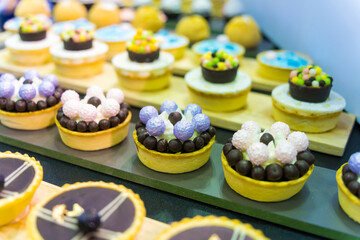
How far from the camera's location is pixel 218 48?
13.3ft

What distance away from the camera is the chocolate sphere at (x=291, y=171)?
2.02 m

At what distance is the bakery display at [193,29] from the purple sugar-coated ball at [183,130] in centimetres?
259

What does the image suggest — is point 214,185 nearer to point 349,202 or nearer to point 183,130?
point 183,130

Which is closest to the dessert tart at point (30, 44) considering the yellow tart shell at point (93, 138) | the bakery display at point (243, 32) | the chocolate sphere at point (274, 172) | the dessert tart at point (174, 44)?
the dessert tart at point (174, 44)

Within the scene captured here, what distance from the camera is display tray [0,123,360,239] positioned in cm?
206

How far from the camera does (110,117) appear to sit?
2.62 m

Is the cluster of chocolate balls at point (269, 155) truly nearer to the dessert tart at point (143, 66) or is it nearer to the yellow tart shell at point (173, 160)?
the yellow tart shell at point (173, 160)

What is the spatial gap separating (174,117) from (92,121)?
60cm

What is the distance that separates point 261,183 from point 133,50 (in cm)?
192

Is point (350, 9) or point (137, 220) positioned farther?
point (350, 9)

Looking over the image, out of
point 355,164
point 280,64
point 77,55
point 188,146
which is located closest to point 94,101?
point 188,146

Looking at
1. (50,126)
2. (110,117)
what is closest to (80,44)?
(50,126)

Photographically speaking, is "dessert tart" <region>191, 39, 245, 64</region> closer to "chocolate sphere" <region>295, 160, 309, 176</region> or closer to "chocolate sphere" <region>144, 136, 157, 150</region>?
"chocolate sphere" <region>144, 136, 157, 150</region>

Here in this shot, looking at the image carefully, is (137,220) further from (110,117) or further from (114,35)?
(114,35)
